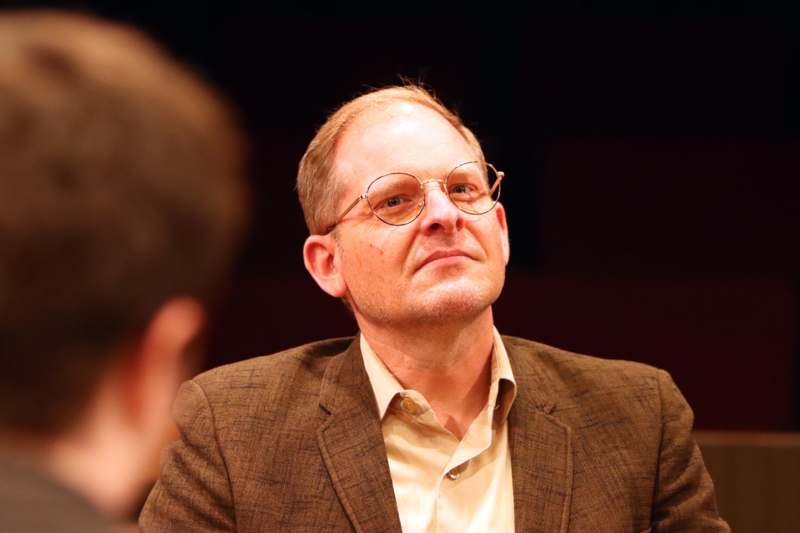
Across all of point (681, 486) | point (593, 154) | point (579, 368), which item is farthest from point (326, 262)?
point (593, 154)

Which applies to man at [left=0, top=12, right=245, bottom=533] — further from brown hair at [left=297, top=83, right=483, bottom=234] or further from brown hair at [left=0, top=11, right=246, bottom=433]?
brown hair at [left=297, top=83, right=483, bottom=234]

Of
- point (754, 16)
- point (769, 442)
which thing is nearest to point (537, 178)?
point (754, 16)

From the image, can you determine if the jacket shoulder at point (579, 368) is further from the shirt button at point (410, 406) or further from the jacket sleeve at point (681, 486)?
the shirt button at point (410, 406)

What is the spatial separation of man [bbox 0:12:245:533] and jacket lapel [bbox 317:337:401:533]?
93cm

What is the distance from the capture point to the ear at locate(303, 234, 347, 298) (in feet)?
5.87

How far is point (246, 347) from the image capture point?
131 inches

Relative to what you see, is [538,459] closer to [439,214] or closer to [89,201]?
[439,214]

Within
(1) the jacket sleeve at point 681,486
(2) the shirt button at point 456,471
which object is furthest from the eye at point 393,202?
(1) the jacket sleeve at point 681,486

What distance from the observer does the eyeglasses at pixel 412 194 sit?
164 cm

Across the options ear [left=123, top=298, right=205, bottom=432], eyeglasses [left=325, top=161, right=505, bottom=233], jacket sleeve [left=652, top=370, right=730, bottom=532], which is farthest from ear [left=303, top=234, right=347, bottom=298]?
ear [left=123, top=298, right=205, bottom=432]

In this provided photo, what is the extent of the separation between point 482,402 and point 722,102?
288cm

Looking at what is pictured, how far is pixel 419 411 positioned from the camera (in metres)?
1.62

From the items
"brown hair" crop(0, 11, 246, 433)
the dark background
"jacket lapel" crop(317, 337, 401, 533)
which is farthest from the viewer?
the dark background

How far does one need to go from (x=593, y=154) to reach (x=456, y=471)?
2448 mm
